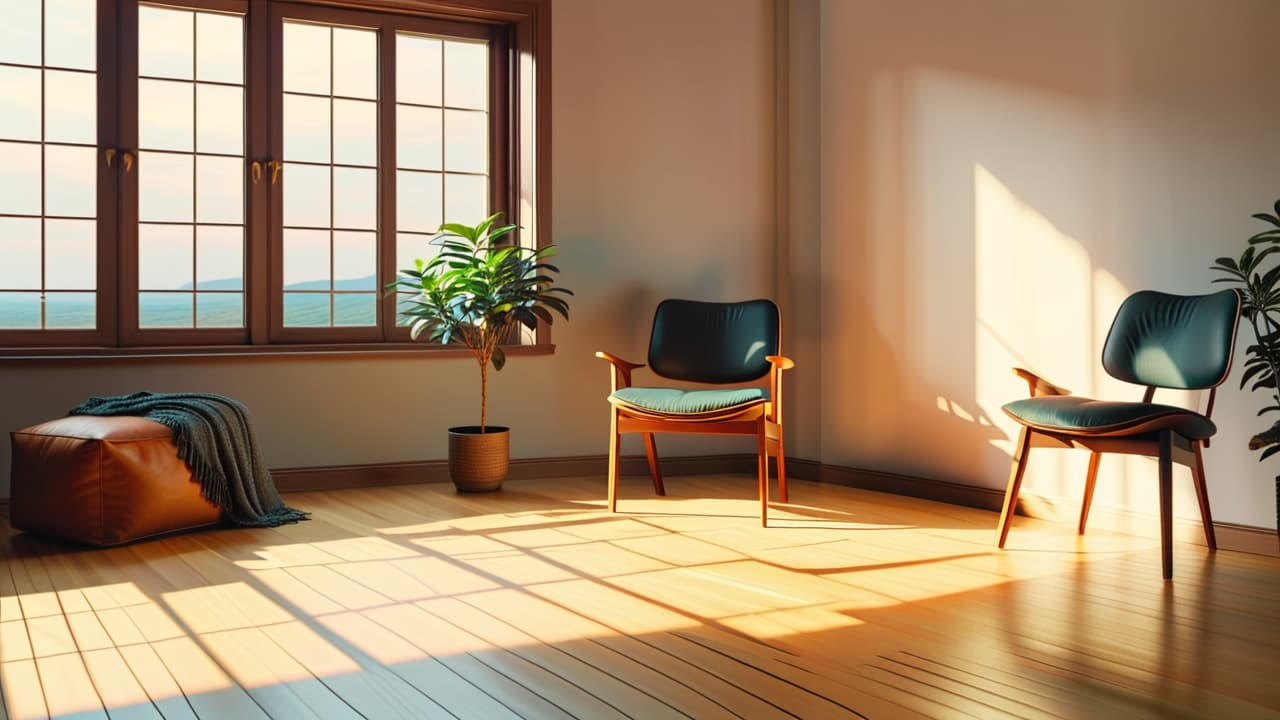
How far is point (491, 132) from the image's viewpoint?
18.2 feet

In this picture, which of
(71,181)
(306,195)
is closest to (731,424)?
(306,195)

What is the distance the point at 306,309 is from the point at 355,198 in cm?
59

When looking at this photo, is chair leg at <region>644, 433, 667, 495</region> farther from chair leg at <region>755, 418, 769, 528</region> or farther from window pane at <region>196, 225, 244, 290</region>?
window pane at <region>196, 225, 244, 290</region>

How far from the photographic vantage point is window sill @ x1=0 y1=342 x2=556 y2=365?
4.56 metres

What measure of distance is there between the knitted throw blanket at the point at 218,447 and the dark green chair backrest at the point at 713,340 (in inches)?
71.0

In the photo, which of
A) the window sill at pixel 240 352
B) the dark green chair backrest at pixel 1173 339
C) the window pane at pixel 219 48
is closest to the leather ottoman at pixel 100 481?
the window sill at pixel 240 352

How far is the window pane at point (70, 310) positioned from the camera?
470cm

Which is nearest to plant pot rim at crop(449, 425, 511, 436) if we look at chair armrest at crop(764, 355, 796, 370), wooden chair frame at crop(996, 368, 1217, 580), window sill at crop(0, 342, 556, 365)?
window sill at crop(0, 342, 556, 365)

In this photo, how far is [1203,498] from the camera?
11.9 feet

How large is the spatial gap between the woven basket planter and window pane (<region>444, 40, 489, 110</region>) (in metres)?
1.73

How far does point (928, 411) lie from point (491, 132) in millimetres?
2565

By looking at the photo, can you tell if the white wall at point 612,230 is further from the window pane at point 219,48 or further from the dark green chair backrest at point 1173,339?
the dark green chair backrest at point 1173,339

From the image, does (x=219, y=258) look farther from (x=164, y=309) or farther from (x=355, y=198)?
(x=355, y=198)

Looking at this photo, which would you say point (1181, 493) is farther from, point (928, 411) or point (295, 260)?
point (295, 260)
